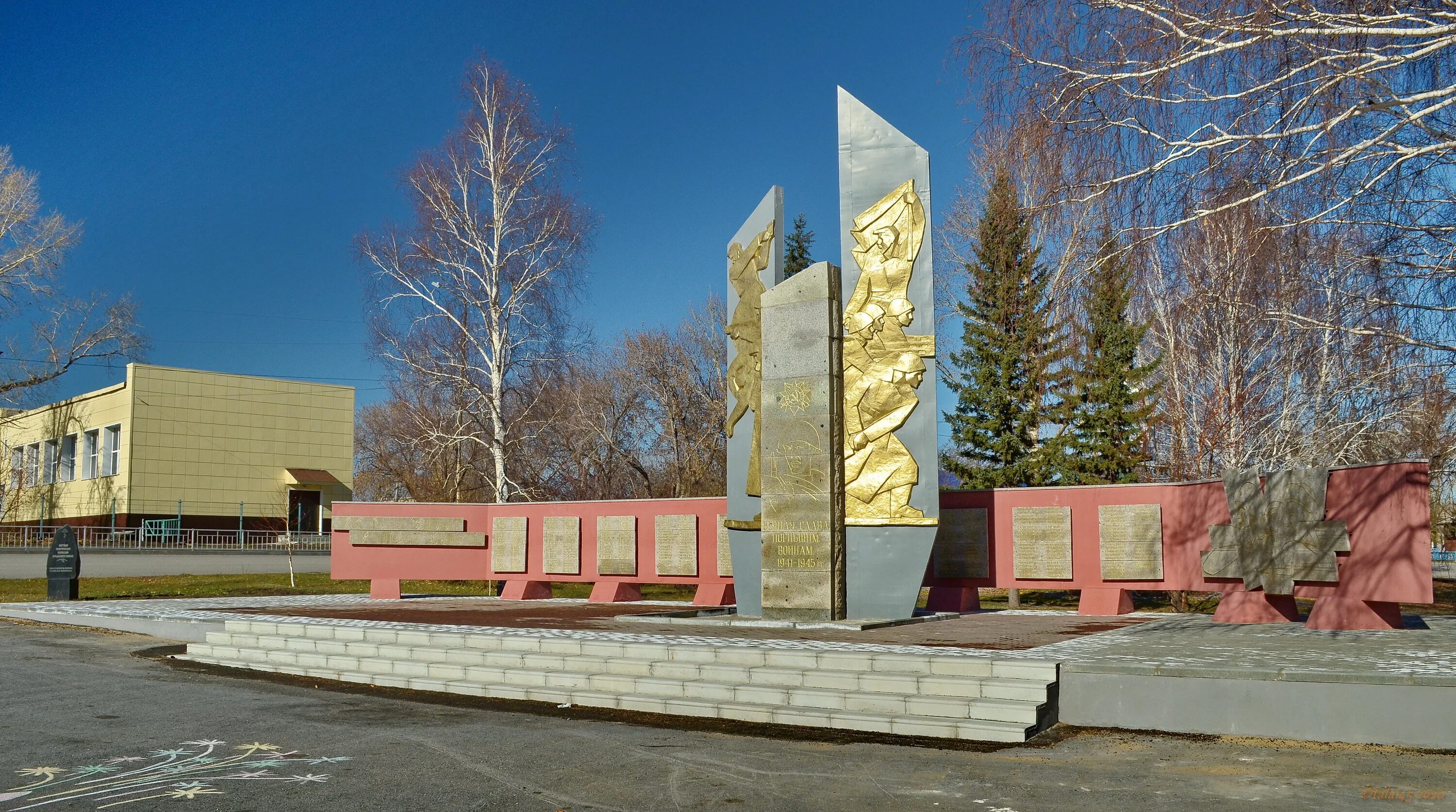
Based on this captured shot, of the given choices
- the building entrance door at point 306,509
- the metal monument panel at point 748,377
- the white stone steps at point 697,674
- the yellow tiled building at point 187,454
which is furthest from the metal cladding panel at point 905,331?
the building entrance door at point 306,509

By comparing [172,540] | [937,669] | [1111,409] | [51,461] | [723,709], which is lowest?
[723,709]

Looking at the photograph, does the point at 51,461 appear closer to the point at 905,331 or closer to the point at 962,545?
the point at 962,545

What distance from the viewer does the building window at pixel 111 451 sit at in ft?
115

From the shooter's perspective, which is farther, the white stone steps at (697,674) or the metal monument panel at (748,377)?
the metal monument panel at (748,377)

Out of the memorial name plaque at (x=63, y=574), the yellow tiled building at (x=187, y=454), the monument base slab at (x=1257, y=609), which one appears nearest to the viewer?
the monument base slab at (x=1257, y=609)

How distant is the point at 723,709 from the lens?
27.3 ft

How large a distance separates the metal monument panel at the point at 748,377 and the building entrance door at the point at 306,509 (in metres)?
29.0

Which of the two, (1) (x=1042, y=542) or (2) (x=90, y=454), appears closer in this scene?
(1) (x=1042, y=542)

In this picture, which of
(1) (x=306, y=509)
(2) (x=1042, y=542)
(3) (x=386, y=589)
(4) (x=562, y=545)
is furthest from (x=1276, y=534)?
(1) (x=306, y=509)

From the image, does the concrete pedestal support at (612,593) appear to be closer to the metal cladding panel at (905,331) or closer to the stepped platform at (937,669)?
the stepped platform at (937,669)

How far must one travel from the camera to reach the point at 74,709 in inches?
339

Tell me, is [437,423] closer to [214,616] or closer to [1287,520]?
[214,616]

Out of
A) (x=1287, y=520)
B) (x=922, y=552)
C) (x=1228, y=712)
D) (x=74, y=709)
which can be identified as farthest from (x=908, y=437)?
(x=74, y=709)

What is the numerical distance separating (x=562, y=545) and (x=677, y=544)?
2233mm
